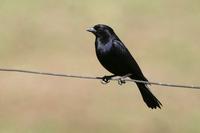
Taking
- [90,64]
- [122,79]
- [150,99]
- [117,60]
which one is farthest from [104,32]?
[90,64]

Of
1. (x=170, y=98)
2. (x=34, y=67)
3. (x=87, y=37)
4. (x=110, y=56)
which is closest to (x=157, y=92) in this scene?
(x=170, y=98)

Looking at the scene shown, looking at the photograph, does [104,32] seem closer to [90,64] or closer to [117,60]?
[117,60]

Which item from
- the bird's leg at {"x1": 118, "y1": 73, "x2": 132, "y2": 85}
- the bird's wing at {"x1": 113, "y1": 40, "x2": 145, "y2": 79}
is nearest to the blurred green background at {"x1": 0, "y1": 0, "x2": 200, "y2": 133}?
the bird's leg at {"x1": 118, "y1": 73, "x2": 132, "y2": 85}

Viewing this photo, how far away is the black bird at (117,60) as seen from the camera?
898cm

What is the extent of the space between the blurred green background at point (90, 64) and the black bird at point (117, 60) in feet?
13.1

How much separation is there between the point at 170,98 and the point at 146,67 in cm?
183

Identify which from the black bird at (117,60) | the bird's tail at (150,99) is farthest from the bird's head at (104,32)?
the bird's tail at (150,99)

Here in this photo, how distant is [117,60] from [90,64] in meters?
7.26

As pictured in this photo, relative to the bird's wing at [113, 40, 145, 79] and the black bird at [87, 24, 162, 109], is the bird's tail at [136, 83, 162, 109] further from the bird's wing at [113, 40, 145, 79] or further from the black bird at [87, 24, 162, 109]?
the bird's wing at [113, 40, 145, 79]

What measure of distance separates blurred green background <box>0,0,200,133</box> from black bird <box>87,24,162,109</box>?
400cm

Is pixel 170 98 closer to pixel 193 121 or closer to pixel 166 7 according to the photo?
pixel 193 121

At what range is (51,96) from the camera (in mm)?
14703

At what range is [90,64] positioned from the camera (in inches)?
642

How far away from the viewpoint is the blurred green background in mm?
13469
